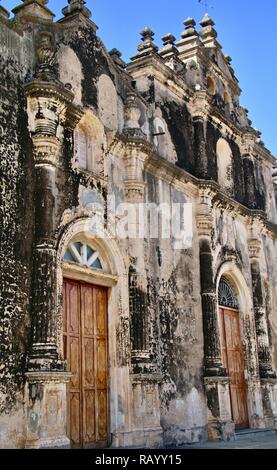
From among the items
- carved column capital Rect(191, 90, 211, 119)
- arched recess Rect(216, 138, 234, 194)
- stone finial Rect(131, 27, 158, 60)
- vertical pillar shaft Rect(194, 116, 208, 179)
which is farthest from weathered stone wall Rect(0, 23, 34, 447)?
arched recess Rect(216, 138, 234, 194)

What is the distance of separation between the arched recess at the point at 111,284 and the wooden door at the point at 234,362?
4.33 meters

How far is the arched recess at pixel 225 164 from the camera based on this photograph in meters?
15.0

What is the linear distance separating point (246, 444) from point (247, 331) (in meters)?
3.74

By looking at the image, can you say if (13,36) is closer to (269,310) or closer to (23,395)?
(23,395)

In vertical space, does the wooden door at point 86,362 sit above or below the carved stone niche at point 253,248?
below

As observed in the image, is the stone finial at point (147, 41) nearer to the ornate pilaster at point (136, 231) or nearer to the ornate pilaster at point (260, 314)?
the ornate pilaster at point (136, 231)

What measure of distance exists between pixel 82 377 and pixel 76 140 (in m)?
3.53

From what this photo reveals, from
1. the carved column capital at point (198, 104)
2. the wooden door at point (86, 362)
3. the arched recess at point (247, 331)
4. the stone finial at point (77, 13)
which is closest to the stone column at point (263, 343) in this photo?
the arched recess at point (247, 331)

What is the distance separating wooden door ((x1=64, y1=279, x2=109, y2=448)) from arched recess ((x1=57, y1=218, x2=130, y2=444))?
0.11 metres

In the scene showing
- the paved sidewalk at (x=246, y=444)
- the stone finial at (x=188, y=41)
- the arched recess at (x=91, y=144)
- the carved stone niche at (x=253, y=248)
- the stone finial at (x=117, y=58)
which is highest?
the stone finial at (x=188, y=41)

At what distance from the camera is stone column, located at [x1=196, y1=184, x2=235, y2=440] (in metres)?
11.8

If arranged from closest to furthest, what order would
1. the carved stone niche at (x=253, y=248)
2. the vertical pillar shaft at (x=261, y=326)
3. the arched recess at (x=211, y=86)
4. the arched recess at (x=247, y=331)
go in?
the arched recess at (x=247, y=331), the vertical pillar shaft at (x=261, y=326), the arched recess at (x=211, y=86), the carved stone niche at (x=253, y=248)

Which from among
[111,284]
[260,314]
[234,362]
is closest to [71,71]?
[111,284]

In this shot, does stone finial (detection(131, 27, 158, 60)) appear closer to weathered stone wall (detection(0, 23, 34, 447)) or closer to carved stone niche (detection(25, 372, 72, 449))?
weathered stone wall (detection(0, 23, 34, 447))
